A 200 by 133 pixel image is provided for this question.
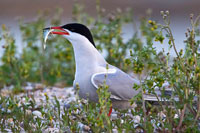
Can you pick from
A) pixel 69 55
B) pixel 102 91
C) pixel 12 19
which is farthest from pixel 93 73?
pixel 12 19

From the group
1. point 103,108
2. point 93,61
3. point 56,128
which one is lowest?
point 56,128

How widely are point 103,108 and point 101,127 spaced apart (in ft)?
0.95

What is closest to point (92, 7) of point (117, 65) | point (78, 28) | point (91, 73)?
point (117, 65)

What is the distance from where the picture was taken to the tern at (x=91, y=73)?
12.3 feet

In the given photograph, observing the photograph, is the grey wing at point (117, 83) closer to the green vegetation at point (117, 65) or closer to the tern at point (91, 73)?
the tern at point (91, 73)

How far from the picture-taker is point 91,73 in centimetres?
378

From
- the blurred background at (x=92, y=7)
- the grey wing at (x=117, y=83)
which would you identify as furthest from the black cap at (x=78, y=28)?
the blurred background at (x=92, y=7)

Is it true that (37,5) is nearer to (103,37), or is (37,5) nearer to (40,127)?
(103,37)

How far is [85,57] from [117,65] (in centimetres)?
192

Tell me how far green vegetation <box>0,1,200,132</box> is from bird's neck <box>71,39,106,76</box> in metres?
0.32

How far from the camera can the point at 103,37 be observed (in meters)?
5.43

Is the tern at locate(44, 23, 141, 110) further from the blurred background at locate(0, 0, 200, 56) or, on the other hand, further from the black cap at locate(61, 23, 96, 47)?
the blurred background at locate(0, 0, 200, 56)

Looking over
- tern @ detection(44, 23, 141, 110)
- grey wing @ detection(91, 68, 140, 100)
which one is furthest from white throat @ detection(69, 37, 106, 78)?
grey wing @ detection(91, 68, 140, 100)

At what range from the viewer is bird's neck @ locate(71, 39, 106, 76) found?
12.5ft
